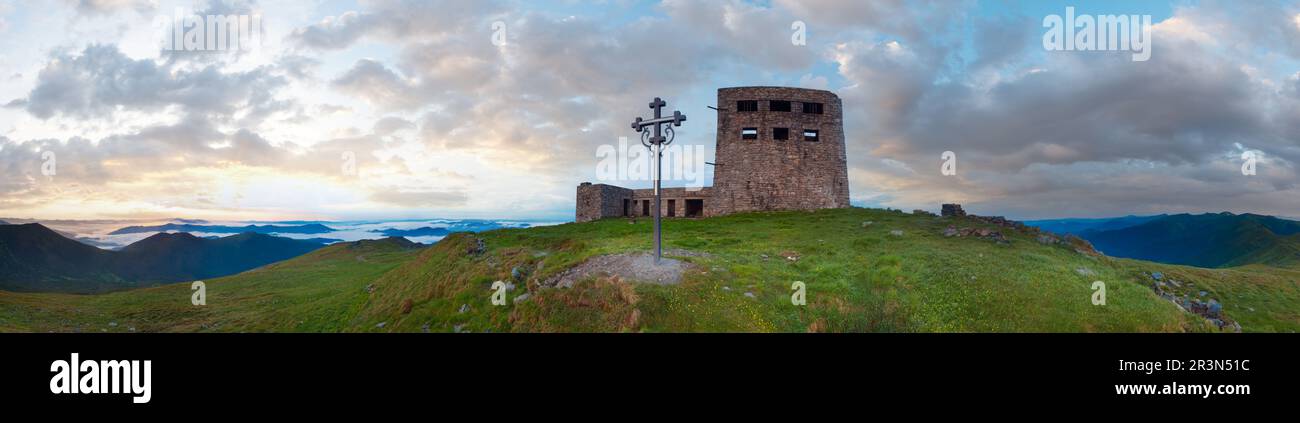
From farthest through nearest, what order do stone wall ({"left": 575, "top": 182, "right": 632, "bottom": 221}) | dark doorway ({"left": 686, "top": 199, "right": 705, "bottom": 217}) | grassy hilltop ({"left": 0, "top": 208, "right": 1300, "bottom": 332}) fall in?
dark doorway ({"left": 686, "top": 199, "right": 705, "bottom": 217}) → stone wall ({"left": 575, "top": 182, "right": 632, "bottom": 221}) → grassy hilltop ({"left": 0, "top": 208, "right": 1300, "bottom": 332})

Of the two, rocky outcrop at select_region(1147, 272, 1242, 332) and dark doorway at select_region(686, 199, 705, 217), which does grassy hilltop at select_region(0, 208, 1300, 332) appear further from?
dark doorway at select_region(686, 199, 705, 217)

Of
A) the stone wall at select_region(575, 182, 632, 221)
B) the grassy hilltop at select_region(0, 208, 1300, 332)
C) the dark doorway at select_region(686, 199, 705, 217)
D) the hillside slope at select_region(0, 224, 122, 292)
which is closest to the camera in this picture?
the grassy hilltop at select_region(0, 208, 1300, 332)

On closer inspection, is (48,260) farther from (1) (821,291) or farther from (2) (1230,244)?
(2) (1230,244)

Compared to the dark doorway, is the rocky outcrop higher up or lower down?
lower down

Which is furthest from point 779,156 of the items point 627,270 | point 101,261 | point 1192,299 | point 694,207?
point 101,261

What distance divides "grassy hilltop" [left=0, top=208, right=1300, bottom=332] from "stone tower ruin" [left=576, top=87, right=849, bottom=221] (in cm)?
677

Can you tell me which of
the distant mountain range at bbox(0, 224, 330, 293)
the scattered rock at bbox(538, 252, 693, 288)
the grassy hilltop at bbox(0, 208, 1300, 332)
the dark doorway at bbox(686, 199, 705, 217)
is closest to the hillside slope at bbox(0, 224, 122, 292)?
the distant mountain range at bbox(0, 224, 330, 293)

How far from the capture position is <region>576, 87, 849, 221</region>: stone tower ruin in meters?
50.5

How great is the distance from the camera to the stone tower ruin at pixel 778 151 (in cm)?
5053

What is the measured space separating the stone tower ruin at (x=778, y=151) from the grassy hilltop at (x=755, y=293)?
6768 mm
